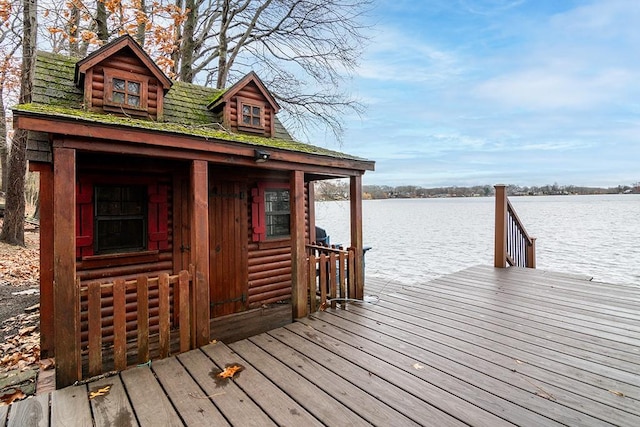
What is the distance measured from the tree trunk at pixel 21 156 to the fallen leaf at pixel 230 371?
9.91 m

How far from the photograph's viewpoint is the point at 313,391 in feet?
7.53

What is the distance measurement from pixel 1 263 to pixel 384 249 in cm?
1494

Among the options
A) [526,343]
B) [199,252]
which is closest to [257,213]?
[199,252]

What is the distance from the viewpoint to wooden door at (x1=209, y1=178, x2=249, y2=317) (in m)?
5.23

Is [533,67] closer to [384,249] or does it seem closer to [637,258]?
[637,258]

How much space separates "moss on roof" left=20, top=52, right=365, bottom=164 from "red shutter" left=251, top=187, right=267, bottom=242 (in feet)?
3.67

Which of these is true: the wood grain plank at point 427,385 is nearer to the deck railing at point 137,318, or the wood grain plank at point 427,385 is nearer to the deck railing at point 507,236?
the deck railing at point 137,318

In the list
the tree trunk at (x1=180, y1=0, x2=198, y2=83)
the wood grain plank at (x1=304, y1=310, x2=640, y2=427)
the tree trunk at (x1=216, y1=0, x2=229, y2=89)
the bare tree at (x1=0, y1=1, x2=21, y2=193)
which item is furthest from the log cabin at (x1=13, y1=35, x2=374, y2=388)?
the bare tree at (x1=0, y1=1, x2=21, y2=193)

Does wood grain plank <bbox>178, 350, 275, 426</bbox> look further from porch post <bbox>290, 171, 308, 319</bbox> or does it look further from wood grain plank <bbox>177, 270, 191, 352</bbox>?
porch post <bbox>290, 171, 308, 319</bbox>

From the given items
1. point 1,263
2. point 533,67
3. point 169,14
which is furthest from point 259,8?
point 533,67

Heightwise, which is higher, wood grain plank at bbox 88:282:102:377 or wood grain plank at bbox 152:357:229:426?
wood grain plank at bbox 88:282:102:377

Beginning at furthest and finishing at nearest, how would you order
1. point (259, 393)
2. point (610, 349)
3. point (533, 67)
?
point (533, 67)
point (610, 349)
point (259, 393)

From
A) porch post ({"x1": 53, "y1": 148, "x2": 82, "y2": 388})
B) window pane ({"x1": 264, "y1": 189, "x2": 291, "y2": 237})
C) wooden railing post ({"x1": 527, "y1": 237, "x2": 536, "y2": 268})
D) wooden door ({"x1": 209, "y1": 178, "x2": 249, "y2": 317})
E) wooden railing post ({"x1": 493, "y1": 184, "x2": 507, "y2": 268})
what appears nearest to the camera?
porch post ({"x1": 53, "y1": 148, "x2": 82, "y2": 388})

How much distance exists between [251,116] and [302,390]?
4.91 metres
